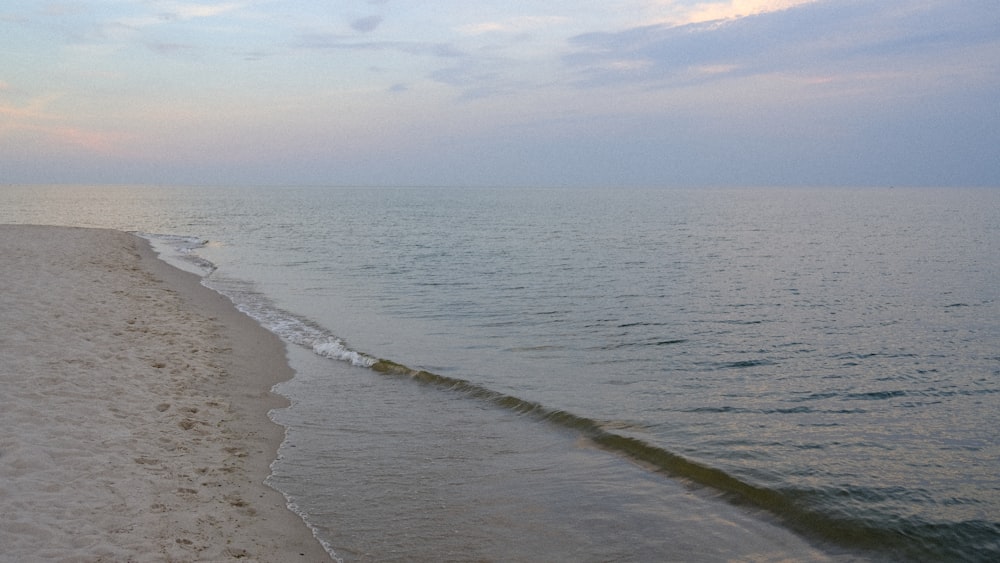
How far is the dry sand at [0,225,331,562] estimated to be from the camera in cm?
661

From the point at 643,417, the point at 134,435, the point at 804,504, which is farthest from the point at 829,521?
the point at 134,435

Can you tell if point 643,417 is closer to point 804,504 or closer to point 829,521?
point 804,504

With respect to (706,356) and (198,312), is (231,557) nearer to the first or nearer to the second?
(706,356)

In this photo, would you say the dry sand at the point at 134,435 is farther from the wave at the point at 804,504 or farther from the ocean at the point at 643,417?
the wave at the point at 804,504

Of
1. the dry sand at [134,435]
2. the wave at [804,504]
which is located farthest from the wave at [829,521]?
the dry sand at [134,435]

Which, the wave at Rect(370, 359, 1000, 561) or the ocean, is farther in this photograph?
the ocean

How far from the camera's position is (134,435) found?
30.1 ft

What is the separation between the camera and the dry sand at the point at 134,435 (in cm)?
661

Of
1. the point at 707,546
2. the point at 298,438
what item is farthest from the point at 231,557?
the point at 707,546

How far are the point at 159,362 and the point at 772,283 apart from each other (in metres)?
24.2

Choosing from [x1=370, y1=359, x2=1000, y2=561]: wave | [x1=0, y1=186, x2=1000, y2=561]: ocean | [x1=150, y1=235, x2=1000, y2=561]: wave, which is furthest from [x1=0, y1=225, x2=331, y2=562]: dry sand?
[x1=370, y1=359, x2=1000, y2=561]: wave

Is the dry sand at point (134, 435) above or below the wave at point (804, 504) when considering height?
above

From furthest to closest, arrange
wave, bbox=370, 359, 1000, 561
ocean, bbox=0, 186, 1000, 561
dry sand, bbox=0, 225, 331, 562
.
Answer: ocean, bbox=0, 186, 1000, 561 → wave, bbox=370, 359, 1000, 561 → dry sand, bbox=0, 225, 331, 562

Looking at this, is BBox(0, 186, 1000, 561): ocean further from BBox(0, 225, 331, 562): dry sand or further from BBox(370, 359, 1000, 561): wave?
BBox(0, 225, 331, 562): dry sand
